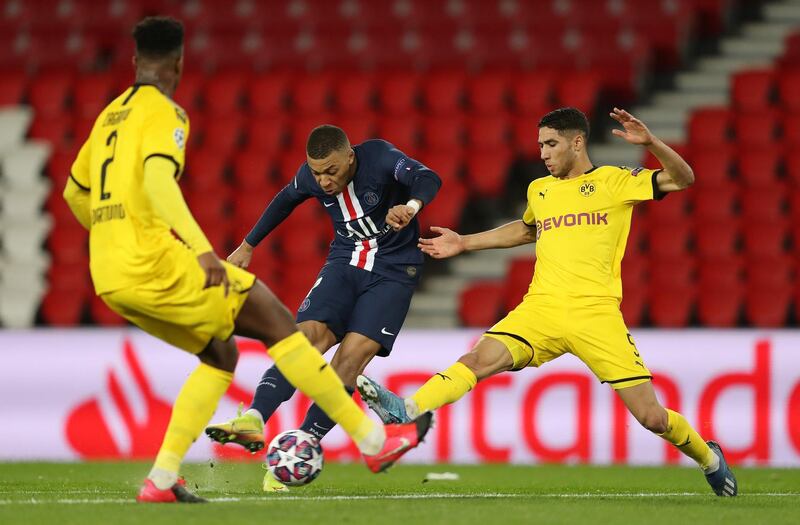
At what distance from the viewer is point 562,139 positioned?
7.13 m

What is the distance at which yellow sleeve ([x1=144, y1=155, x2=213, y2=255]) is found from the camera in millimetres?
5406

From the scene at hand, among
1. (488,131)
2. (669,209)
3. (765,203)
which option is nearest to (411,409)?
(669,209)

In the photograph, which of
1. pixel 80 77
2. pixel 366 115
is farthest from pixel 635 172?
pixel 80 77

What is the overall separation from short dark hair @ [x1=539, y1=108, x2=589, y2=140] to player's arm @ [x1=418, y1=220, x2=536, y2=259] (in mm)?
602

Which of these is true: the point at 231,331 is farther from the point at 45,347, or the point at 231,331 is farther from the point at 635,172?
the point at 45,347

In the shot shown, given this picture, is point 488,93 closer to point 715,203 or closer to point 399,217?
point 715,203

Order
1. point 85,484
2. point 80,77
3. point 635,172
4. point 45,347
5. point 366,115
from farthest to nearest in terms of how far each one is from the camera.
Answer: point 80,77
point 366,115
point 45,347
point 85,484
point 635,172

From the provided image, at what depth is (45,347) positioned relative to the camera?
11008 millimetres

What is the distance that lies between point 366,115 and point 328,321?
25.0ft

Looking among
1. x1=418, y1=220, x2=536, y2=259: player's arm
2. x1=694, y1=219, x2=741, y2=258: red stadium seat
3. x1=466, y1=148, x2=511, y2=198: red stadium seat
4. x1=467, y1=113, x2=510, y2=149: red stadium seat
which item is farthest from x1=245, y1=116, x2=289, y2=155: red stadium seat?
x1=418, y1=220, x2=536, y2=259: player's arm

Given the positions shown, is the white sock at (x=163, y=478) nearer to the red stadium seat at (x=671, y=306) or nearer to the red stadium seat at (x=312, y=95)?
the red stadium seat at (x=671, y=306)

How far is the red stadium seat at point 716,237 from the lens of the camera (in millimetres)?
12633

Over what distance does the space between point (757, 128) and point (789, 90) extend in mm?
731

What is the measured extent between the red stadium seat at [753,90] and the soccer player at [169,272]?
379 inches
